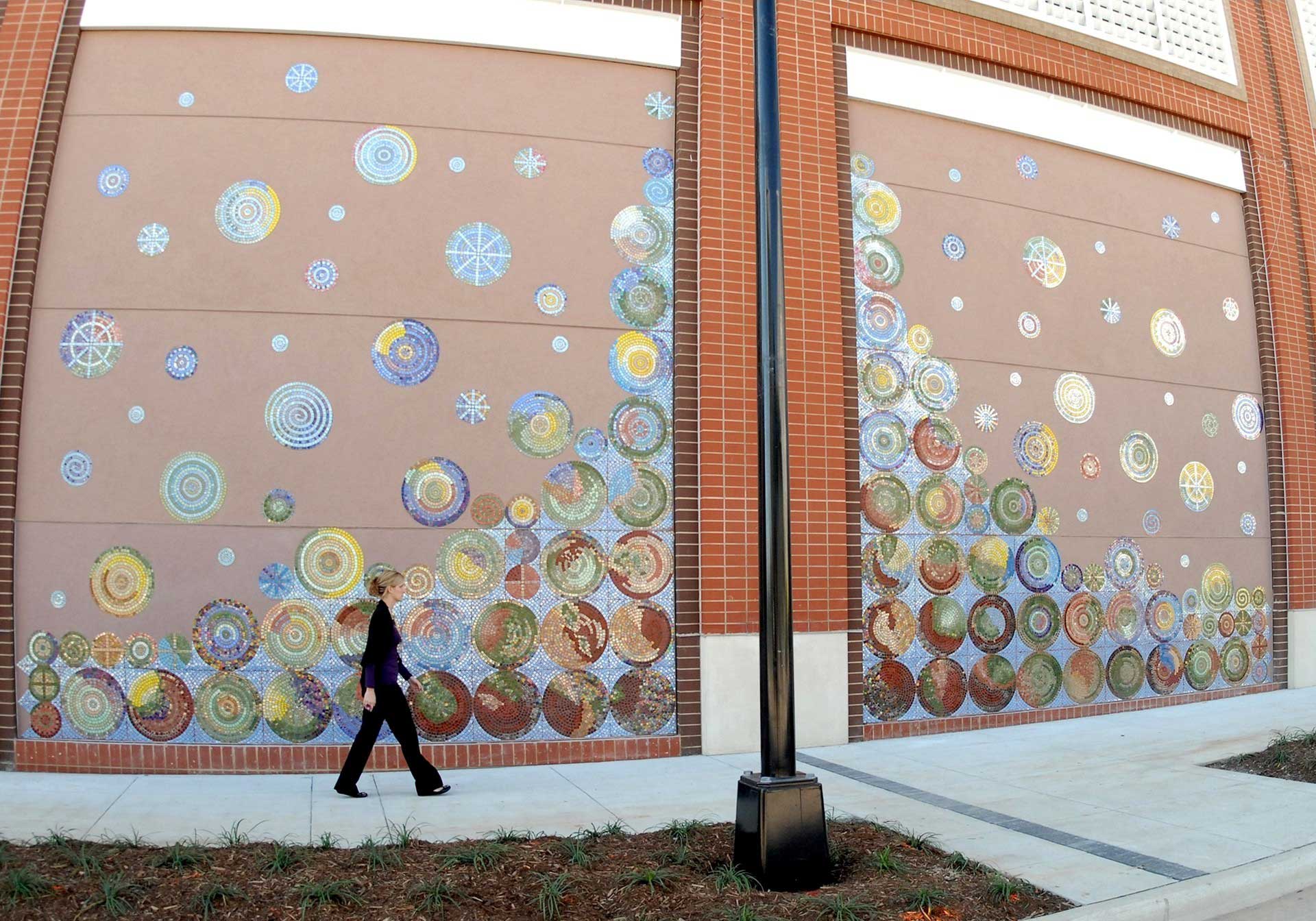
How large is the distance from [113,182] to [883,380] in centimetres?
692

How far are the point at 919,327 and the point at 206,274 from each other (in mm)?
6438

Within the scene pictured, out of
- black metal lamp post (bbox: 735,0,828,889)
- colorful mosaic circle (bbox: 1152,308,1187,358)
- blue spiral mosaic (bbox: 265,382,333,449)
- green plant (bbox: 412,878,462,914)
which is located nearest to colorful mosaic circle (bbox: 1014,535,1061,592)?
colorful mosaic circle (bbox: 1152,308,1187,358)

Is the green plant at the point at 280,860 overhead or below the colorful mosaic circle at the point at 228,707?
below

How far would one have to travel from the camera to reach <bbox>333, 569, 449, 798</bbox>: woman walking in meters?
6.62

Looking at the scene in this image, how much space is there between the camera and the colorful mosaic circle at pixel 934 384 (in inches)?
372

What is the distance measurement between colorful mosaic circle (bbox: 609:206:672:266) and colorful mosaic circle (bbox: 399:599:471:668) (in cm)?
342

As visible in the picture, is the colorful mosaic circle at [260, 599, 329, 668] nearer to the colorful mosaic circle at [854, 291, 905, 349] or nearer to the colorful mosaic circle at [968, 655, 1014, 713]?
the colorful mosaic circle at [854, 291, 905, 349]

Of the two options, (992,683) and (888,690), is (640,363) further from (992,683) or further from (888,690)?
(992,683)

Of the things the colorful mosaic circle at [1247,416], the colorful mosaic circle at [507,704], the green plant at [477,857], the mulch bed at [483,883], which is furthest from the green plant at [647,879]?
the colorful mosaic circle at [1247,416]

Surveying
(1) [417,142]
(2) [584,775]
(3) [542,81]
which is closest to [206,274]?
(1) [417,142]

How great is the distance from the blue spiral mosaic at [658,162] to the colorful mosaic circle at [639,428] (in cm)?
208

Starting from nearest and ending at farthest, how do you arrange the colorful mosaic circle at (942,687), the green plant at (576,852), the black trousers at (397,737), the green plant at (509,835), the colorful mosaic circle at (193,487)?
the green plant at (576,852) → the green plant at (509,835) → the black trousers at (397,737) → the colorful mosaic circle at (193,487) → the colorful mosaic circle at (942,687)

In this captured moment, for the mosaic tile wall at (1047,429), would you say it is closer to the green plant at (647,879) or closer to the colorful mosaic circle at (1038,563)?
the colorful mosaic circle at (1038,563)

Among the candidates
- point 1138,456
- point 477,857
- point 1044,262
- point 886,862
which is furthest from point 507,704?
point 1138,456
